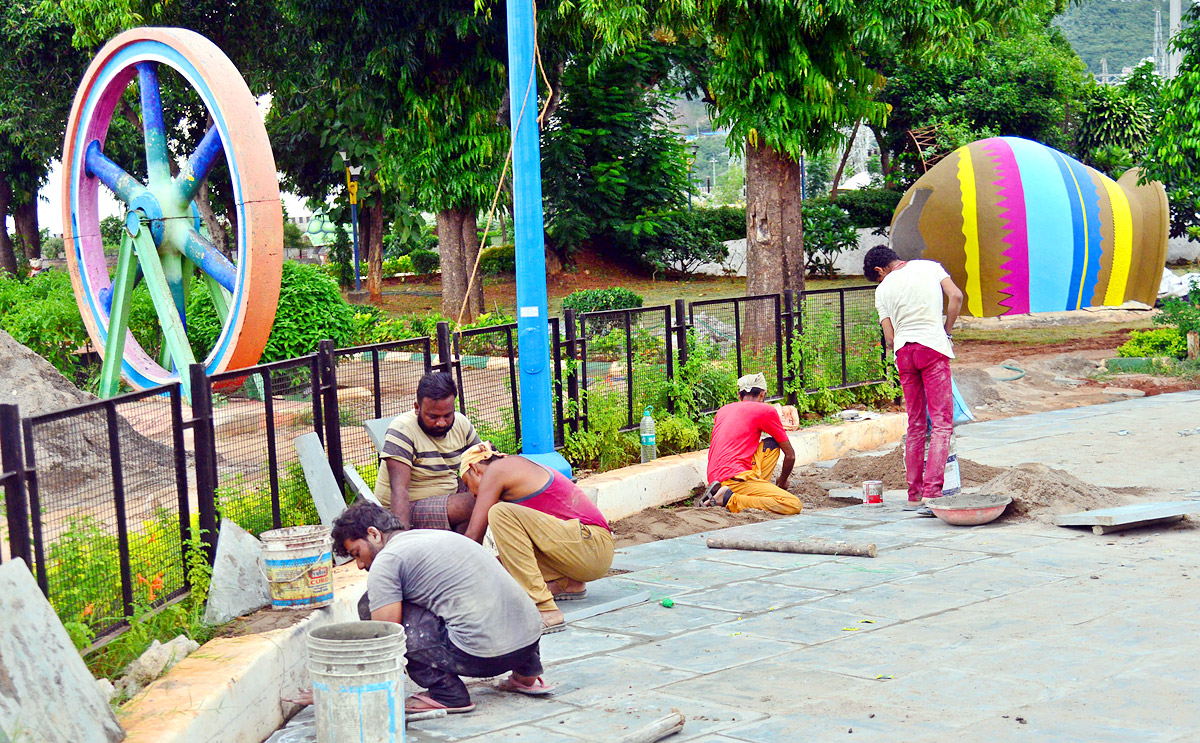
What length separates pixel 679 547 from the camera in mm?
8453

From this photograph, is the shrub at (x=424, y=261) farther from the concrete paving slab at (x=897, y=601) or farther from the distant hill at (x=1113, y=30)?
the distant hill at (x=1113, y=30)

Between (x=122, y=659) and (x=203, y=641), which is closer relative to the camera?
(x=122, y=659)

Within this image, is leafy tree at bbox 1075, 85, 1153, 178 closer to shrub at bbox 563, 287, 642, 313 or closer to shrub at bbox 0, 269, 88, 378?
shrub at bbox 563, 287, 642, 313

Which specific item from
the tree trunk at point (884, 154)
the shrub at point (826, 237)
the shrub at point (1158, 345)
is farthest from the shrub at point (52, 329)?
the tree trunk at point (884, 154)

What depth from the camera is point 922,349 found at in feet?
30.5

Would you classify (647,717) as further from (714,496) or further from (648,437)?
(648,437)

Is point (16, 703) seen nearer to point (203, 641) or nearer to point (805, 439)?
point (203, 641)

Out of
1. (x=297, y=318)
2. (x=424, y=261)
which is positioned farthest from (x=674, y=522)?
(x=424, y=261)

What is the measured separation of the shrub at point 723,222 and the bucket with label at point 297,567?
3090 cm

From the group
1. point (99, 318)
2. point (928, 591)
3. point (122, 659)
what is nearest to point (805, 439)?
point (928, 591)

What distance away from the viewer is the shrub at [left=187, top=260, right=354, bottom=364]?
49.3ft

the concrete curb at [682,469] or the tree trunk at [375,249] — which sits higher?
the tree trunk at [375,249]

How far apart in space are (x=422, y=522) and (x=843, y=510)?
397 cm

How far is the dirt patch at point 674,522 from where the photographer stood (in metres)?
8.92
